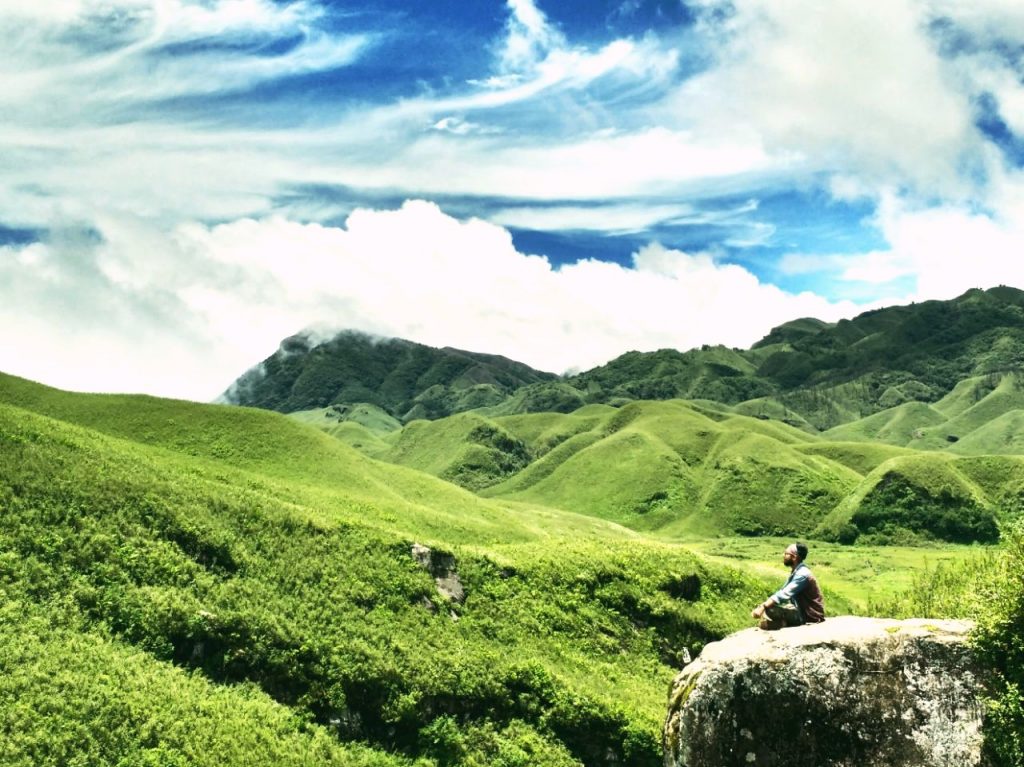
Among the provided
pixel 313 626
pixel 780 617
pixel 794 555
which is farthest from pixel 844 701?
pixel 313 626

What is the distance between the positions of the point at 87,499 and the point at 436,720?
20.7 meters

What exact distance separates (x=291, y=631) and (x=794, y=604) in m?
22.0

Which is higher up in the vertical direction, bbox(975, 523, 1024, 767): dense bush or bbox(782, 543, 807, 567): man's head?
bbox(782, 543, 807, 567): man's head

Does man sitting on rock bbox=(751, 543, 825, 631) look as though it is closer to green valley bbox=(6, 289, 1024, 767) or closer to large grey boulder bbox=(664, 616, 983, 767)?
large grey boulder bbox=(664, 616, 983, 767)

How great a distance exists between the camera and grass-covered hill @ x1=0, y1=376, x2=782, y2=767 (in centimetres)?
2398

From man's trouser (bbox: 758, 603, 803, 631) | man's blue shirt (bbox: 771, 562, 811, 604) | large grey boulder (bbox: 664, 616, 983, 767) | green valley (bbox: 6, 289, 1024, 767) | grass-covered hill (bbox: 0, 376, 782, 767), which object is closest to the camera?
large grey boulder (bbox: 664, 616, 983, 767)

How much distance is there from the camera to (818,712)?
18.3 meters

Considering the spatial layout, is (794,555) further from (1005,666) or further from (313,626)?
(313,626)

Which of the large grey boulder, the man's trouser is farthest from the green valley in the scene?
the man's trouser

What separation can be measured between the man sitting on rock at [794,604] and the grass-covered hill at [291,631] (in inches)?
563

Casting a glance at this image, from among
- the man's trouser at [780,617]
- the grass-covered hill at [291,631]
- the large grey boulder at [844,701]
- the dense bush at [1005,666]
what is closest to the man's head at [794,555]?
the man's trouser at [780,617]

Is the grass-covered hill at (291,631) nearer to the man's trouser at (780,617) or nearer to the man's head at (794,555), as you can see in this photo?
the man's trouser at (780,617)

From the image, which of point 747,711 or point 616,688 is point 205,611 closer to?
point 616,688

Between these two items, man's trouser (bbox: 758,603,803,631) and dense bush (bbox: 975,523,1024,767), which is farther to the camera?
man's trouser (bbox: 758,603,803,631)
